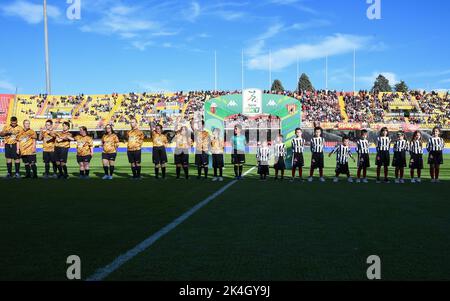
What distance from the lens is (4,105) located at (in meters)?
54.6

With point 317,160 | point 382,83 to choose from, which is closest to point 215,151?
point 317,160

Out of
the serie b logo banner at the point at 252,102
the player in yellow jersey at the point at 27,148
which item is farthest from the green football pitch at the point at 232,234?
the serie b logo banner at the point at 252,102

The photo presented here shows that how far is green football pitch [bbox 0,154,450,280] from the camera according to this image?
3844mm

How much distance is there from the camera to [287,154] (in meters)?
16.2

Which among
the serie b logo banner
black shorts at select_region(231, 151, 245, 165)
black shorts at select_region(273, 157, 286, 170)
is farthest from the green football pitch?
the serie b logo banner

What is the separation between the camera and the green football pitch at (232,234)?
3.84 m

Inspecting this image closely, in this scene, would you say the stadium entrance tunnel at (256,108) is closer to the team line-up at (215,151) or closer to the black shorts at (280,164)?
the team line-up at (215,151)

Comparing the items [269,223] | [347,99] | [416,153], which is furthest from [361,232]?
[347,99]

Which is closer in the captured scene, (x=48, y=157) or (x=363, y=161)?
(x=363, y=161)

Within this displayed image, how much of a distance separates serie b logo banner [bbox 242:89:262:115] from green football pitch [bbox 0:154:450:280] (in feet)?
25.5

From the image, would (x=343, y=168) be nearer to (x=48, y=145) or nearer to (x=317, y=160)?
(x=317, y=160)

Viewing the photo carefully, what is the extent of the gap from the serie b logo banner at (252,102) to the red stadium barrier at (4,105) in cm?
4439

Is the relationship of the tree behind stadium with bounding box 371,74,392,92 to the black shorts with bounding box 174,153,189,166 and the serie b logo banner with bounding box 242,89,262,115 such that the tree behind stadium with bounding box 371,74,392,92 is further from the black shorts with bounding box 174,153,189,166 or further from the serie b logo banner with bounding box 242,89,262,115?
Result: the black shorts with bounding box 174,153,189,166

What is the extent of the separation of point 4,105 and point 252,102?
155ft
